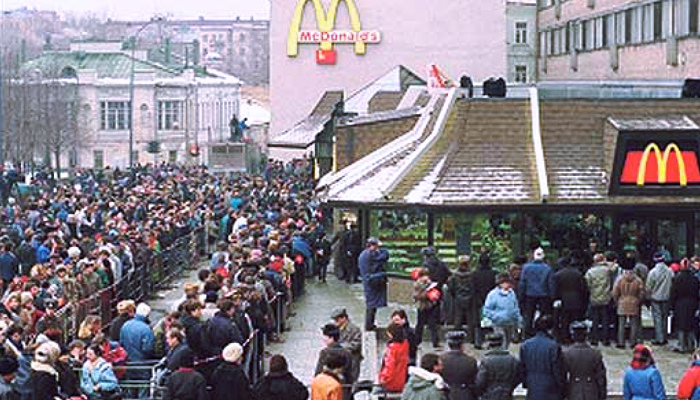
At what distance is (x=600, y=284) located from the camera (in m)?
25.7

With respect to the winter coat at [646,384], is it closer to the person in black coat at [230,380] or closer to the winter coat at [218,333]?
the person in black coat at [230,380]

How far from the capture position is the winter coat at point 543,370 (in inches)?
763

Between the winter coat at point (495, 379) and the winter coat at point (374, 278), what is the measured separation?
907 cm

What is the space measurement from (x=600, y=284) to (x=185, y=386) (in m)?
9.72

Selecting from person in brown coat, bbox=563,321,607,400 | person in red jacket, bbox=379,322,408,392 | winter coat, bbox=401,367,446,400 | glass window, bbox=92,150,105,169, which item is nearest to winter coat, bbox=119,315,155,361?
person in red jacket, bbox=379,322,408,392

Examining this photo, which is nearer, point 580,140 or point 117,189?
point 580,140

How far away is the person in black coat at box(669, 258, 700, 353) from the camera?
25.1 meters

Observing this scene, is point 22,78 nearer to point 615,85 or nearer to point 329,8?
point 329,8

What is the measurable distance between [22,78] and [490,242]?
73743mm

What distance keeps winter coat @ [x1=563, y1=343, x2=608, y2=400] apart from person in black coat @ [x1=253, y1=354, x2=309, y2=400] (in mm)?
3409

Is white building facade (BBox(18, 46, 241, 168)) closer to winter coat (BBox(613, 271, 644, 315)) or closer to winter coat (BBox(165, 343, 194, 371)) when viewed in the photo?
winter coat (BBox(613, 271, 644, 315))

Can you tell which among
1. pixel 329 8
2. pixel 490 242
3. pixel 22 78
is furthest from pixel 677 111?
pixel 22 78

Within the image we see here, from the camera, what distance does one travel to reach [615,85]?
34188mm

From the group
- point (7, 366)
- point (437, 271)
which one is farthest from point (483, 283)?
point (7, 366)
